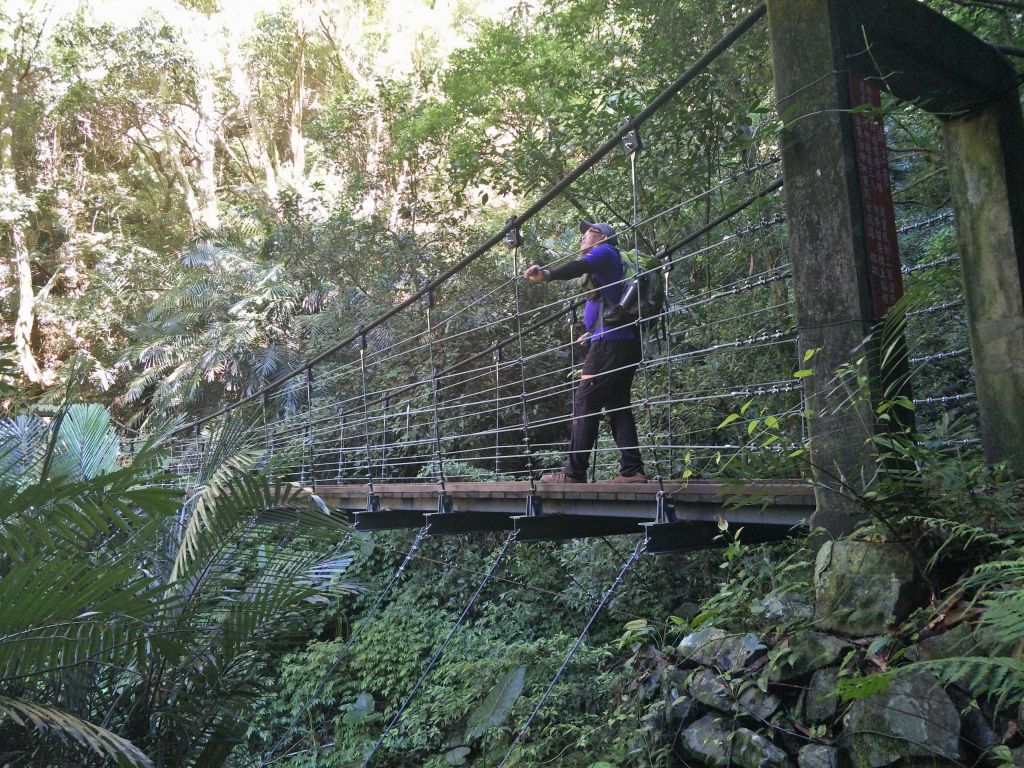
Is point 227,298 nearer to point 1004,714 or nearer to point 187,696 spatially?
point 187,696

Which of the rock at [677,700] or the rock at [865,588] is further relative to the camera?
the rock at [677,700]

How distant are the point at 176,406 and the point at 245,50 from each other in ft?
25.1

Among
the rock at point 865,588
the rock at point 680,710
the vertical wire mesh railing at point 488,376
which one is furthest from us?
the vertical wire mesh railing at point 488,376

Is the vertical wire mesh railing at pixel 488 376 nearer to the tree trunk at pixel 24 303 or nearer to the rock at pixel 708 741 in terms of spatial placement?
the rock at pixel 708 741

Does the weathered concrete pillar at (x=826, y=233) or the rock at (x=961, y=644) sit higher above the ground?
the weathered concrete pillar at (x=826, y=233)

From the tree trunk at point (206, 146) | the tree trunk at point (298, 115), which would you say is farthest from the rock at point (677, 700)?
the tree trunk at point (206, 146)

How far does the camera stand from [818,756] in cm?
180

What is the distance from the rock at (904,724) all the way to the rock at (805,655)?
144 mm

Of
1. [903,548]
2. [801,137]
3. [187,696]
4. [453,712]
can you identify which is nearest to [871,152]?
[801,137]

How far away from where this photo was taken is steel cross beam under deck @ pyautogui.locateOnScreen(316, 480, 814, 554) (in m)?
2.34

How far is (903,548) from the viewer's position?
1892mm

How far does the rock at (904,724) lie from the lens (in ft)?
5.27

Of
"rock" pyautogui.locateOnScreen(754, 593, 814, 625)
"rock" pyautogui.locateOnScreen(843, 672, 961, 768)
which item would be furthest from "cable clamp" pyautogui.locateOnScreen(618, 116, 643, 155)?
"rock" pyautogui.locateOnScreen(843, 672, 961, 768)

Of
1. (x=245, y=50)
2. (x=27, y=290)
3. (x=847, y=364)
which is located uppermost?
(x=245, y=50)
